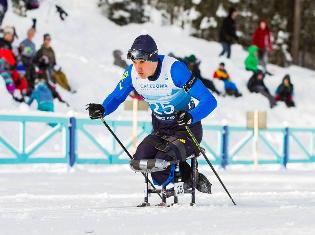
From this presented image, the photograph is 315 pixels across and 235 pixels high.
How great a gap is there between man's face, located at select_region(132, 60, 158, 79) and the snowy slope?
12183 millimetres

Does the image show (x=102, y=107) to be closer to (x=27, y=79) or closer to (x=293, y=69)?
(x=27, y=79)

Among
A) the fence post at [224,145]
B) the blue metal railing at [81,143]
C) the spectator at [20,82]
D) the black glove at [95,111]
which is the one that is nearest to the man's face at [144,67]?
the black glove at [95,111]

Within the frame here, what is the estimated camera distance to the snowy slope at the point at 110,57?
21.3m

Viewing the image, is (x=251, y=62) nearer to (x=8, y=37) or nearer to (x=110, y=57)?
(x=110, y=57)

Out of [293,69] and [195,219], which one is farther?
[293,69]

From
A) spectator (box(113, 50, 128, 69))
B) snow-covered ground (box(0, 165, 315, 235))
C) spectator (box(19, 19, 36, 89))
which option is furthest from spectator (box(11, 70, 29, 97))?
snow-covered ground (box(0, 165, 315, 235))

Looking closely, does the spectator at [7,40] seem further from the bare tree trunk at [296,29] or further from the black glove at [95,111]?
the bare tree trunk at [296,29]

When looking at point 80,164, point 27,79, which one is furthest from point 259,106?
point 80,164

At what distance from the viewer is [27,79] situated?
18.1 metres

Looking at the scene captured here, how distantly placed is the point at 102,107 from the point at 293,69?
72.8 feet

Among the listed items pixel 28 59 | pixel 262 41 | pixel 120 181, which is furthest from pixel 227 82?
pixel 120 181

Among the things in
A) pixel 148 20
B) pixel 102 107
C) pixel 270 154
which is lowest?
pixel 270 154

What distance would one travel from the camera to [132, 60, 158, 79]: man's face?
7.02m

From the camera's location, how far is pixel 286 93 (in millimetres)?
23859
